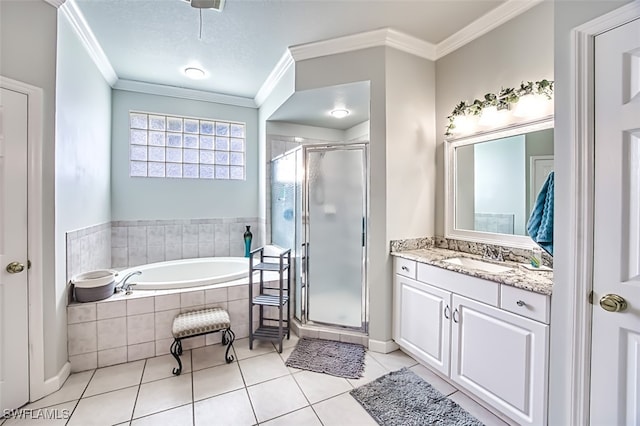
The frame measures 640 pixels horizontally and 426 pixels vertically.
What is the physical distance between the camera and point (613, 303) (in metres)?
1.11

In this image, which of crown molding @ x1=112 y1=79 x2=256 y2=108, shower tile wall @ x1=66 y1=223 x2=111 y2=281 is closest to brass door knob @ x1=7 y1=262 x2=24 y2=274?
shower tile wall @ x1=66 y1=223 x2=111 y2=281

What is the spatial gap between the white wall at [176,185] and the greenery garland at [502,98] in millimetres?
2538

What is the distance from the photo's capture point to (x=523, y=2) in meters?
1.85

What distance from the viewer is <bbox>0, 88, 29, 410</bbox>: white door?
1.63m

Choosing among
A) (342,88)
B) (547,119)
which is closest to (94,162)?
(342,88)

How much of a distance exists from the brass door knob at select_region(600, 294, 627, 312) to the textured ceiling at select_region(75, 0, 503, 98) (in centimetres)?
192

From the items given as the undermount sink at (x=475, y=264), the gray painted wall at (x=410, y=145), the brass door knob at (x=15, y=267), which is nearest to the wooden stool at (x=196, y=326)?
the brass door knob at (x=15, y=267)

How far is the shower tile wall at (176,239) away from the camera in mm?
3236

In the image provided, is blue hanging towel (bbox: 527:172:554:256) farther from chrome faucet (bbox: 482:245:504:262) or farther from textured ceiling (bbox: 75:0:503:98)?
textured ceiling (bbox: 75:0:503:98)

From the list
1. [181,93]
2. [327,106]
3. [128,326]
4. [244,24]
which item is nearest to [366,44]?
[327,106]

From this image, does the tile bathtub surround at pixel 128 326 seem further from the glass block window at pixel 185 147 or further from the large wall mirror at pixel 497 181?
the large wall mirror at pixel 497 181

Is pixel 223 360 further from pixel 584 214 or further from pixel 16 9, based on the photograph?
pixel 16 9

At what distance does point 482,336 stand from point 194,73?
335 cm

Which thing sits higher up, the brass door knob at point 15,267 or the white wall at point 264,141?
the white wall at point 264,141
